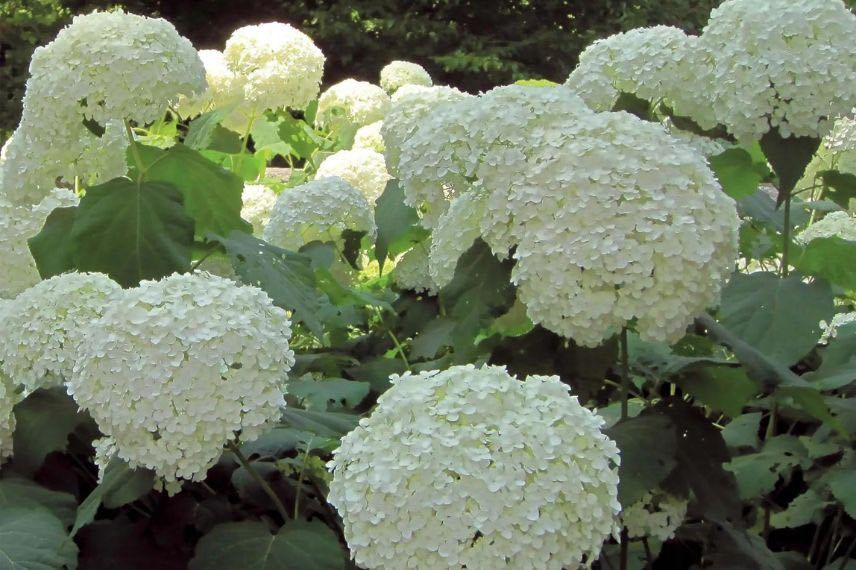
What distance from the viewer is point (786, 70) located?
2014 mm

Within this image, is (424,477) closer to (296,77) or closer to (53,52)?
(53,52)

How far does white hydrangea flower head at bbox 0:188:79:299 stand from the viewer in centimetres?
267

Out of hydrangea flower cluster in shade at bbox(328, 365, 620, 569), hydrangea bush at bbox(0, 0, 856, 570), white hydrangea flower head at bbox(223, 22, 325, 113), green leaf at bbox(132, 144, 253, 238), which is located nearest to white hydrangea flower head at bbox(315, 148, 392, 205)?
white hydrangea flower head at bbox(223, 22, 325, 113)

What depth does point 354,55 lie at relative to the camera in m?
15.4

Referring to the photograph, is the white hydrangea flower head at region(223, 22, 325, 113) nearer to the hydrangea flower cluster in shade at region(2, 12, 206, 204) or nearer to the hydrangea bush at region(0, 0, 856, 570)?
the hydrangea bush at region(0, 0, 856, 570)

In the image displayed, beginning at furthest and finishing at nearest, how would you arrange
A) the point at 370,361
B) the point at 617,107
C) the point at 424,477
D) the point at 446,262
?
the point at 370,361 → the point at 617,107 → the point at 446,262 → the point at 424,477

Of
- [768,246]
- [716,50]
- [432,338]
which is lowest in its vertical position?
[432,338]

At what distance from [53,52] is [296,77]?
6.14 feet

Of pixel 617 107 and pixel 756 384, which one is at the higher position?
pixel 617 107

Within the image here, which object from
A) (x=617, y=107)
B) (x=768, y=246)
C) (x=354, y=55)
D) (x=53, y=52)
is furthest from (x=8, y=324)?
(x=354, y=55)

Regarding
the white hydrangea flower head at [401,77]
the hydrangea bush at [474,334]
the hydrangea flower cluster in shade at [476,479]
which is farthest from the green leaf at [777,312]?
the white hydrangea flower head at [401,77]

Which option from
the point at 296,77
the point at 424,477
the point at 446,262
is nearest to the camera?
the point at 424,477

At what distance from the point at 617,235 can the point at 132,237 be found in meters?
1.05

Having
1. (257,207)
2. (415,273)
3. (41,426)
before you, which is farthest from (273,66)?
(41,426)
